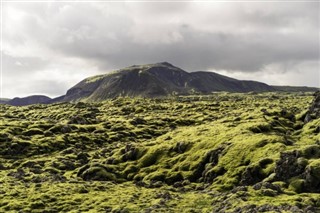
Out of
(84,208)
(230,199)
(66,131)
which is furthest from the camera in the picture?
(66,131)

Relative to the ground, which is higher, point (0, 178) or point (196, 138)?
point (196, 138)

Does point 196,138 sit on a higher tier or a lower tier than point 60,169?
higher

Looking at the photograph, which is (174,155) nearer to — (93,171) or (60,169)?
(93,171)

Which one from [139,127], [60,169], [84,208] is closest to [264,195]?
[84,208]

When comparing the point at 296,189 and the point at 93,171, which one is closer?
the point at 296,189

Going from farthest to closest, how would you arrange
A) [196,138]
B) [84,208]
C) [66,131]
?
[66,131], [196,138], [84,208]

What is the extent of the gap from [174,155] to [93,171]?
2604cm

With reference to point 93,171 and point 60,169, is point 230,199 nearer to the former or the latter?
point 93,171

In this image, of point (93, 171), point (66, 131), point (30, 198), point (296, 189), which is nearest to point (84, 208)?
point (30, 198)

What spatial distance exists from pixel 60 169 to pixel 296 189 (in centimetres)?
7673

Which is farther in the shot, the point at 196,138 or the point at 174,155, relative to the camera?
the point at 196,138

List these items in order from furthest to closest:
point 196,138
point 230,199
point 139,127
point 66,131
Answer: point 139,127
point 66,131
point 196,138
point 230,199

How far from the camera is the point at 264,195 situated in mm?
80688

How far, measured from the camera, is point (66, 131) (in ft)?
592
